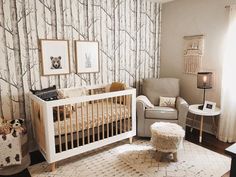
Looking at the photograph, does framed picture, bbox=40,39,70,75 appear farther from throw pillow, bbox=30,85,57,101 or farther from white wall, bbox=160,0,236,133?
white wall, bbox=160,0,236,133

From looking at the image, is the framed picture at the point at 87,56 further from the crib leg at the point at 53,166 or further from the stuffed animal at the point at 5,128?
the crib leg at the point at 53,166

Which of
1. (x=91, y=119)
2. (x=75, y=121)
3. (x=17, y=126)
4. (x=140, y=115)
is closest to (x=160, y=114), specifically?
(x=140, y=115)

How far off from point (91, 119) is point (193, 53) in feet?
7.80

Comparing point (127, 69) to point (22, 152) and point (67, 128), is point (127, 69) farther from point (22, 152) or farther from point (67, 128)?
point (22, 152)

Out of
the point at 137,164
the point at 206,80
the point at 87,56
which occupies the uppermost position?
the point at 87,56

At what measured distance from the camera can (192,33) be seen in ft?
12.3

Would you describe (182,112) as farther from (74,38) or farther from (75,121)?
(74,38)

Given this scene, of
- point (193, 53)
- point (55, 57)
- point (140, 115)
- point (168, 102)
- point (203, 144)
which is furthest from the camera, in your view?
point (193, 53)

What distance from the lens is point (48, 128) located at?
2.36 meters

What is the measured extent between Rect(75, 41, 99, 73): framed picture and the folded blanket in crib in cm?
142

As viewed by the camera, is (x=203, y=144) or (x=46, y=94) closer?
(x=46, y=94)

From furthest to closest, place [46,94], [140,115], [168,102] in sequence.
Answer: [168,102], [140,115], [46,94]

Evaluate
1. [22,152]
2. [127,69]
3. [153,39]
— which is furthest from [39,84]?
[153,39]

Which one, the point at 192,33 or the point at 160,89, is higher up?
the point at 192,33
